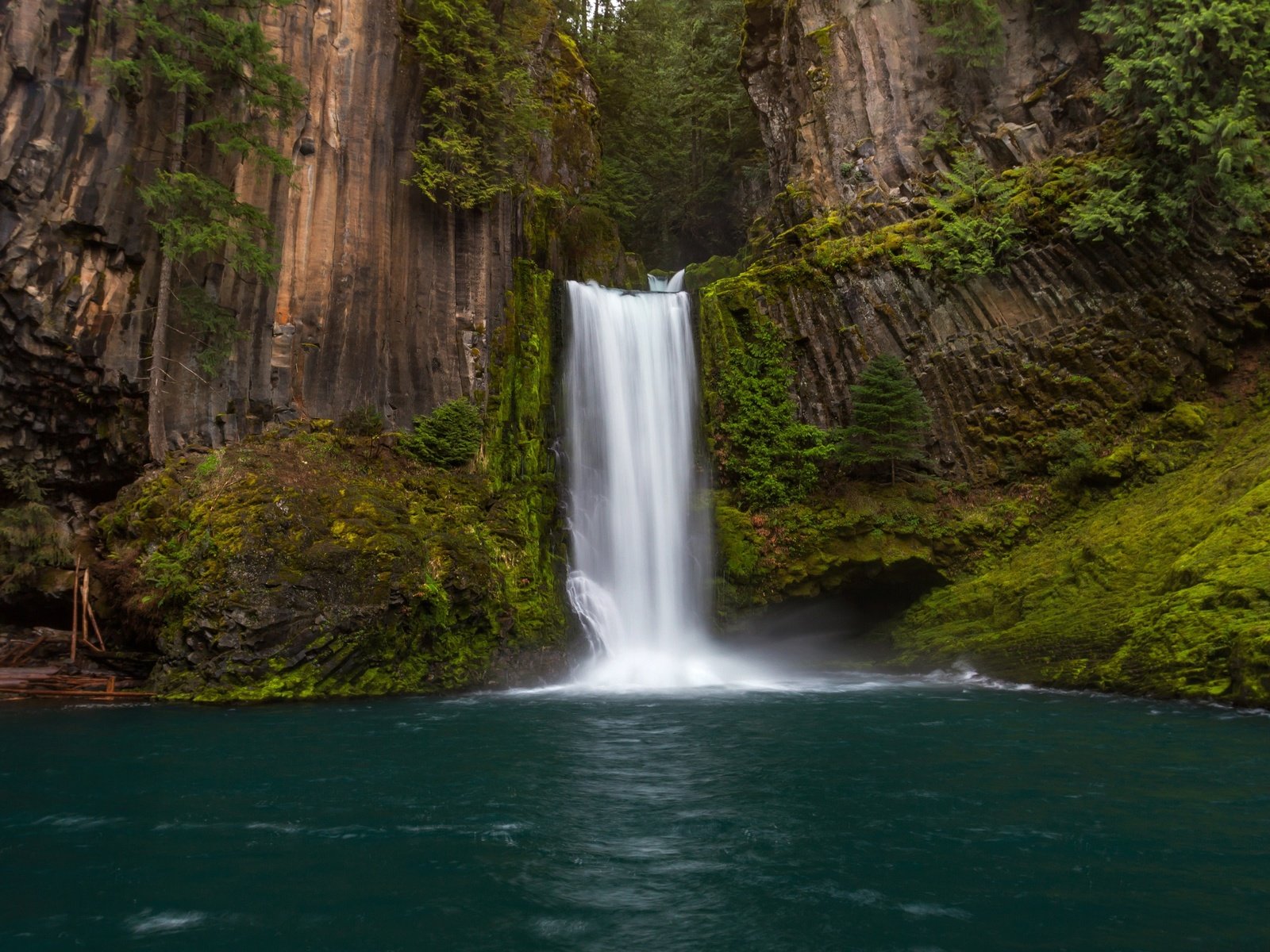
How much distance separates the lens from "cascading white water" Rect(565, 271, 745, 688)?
18.8 metres

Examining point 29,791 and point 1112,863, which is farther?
point 29,791

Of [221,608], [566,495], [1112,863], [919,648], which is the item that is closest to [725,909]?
[1112,863]

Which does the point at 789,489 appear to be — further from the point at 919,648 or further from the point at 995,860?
the point at 995,860

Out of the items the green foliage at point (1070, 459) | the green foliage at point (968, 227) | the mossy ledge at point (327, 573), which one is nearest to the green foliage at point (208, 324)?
the mossy ledge at point (327, 573)

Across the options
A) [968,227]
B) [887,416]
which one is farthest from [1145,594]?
[968,227]

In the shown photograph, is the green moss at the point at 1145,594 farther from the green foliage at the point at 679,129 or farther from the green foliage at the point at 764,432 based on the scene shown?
the green foliage at the point at 679,129

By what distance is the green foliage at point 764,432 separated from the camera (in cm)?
2048

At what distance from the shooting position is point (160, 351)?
645 inches

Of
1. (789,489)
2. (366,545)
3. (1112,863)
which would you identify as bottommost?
(1112,863)

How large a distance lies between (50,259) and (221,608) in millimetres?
7749

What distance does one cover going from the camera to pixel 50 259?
1509 cm

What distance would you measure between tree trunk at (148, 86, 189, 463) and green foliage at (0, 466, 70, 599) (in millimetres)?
→ 2353

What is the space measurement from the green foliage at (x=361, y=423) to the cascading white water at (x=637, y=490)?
15.4ft

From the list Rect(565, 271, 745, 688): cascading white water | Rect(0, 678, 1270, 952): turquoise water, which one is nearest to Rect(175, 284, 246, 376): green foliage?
Rect(565, 271, 745, 688): cascading white water
